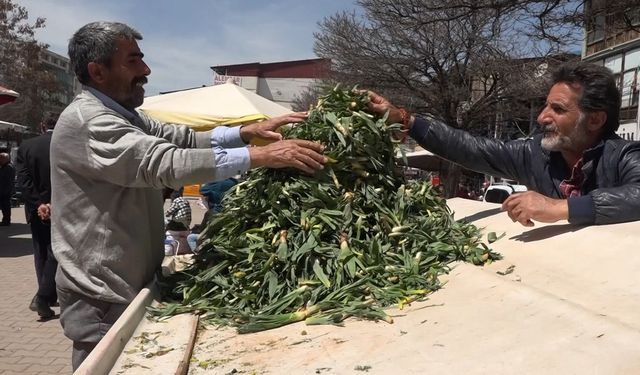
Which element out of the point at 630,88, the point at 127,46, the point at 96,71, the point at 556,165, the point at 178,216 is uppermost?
the point at 630,88

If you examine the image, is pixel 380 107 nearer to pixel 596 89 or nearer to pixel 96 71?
pixel 596 89

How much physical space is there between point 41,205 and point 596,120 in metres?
5.14

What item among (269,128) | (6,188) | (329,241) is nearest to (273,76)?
(6,188)

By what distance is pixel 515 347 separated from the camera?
1.43m

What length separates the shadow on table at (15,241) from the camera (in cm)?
1027

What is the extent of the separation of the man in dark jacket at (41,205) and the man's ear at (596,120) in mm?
5001

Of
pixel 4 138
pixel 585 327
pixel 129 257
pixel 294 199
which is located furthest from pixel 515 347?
pixel 4 138

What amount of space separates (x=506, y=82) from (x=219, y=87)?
1188 centimetres

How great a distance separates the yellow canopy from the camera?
26.8 ft

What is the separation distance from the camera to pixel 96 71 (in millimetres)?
2438

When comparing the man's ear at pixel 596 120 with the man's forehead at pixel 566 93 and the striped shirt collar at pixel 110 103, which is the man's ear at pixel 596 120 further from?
the striped shirt collar at pixel 110 103

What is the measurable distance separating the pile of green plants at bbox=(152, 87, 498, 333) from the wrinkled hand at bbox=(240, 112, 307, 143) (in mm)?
147

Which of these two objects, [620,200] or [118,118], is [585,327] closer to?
[620,200]

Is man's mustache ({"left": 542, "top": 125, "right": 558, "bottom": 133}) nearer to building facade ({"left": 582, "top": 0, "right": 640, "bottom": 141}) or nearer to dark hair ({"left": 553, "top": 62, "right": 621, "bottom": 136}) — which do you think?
dark hair ({"left": 553, "top": 62, "right": 621, "bottom": 136})
